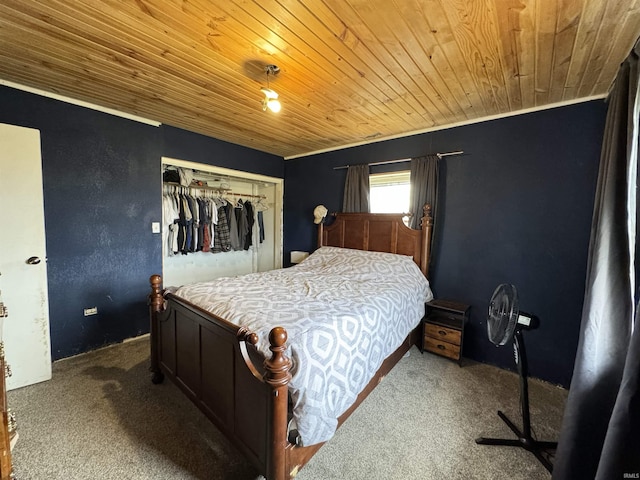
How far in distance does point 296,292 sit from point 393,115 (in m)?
1.91

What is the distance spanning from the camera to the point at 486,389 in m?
2.23

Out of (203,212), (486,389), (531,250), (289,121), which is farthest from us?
(203,212)

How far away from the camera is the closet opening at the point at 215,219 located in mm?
3424

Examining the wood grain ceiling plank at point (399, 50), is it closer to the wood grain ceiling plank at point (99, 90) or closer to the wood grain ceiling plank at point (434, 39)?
the wood grain ceiling plank at point (434, 39)

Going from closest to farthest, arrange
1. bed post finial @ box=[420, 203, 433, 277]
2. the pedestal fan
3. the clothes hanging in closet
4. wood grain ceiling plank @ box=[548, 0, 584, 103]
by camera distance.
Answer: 1. wood grain ceiling plank @ box=[548, 0, 584, 103]
2. the pedestal fan
3. bed post finial @ box=[420, 203, 433, 277]
4. the clothes hanging in closet

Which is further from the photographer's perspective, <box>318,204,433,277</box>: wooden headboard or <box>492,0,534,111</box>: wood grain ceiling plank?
<box>318,204,433,277</box>: wooden headboard

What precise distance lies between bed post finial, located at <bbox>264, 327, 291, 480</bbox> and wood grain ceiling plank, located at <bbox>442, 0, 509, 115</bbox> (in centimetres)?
171

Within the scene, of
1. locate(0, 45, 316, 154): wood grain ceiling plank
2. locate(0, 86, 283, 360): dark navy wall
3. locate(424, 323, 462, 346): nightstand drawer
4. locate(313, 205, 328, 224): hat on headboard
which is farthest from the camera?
locate(313, 205, 328, 224): hat on headboard

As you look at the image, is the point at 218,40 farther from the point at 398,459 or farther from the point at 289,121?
the point at 398,459

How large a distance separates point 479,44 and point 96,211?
337 cm

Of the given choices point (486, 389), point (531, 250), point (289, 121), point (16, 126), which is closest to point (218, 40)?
point (289, 121)

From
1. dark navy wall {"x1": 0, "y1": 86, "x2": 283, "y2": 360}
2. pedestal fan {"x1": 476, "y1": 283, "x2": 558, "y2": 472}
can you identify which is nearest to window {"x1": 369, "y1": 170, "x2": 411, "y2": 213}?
pedestal fan {"x1": 476, "y1": 283, "x2": 558, "y2": 472}

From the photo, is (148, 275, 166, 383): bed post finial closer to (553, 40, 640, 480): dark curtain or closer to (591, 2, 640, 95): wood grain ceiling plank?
(553, 40, 640, 480): dark curtain

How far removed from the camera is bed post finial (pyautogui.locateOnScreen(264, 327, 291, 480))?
3.79ft
